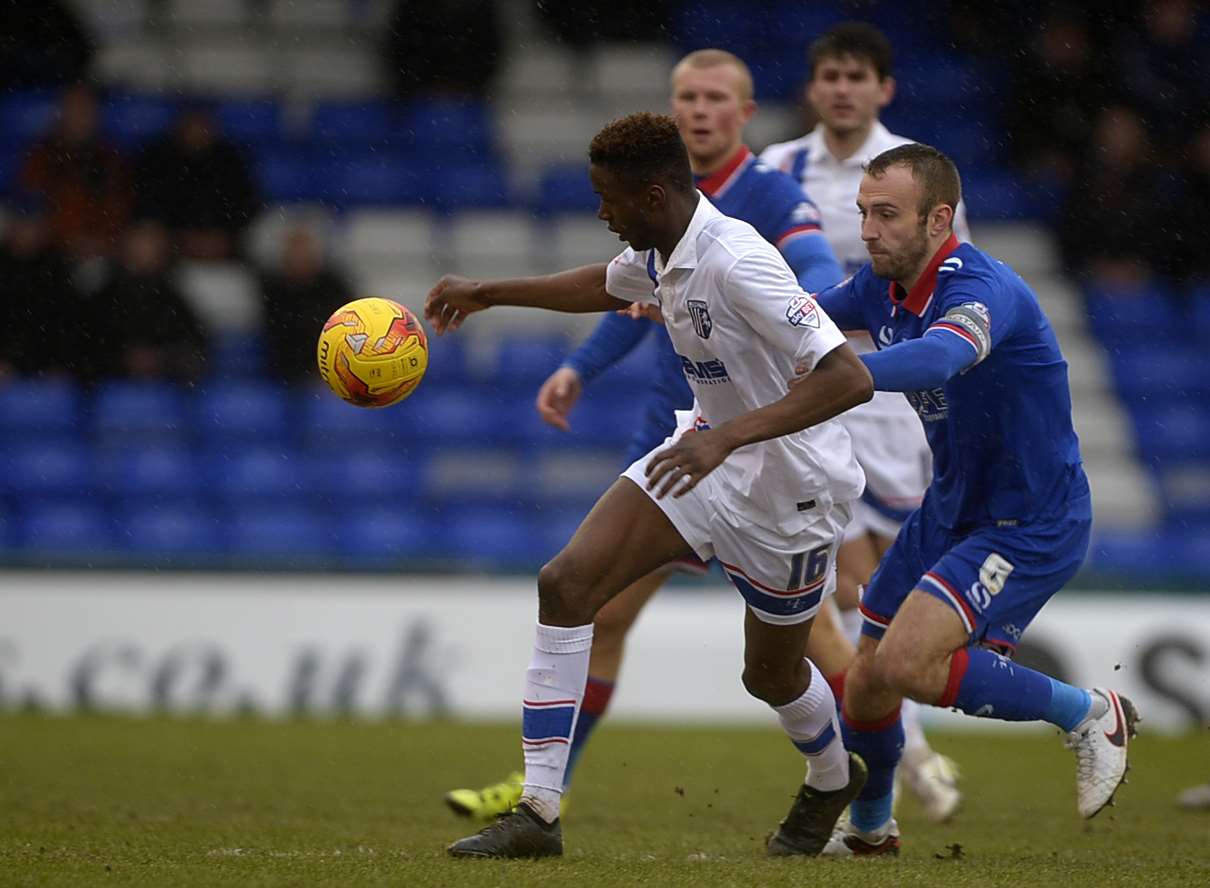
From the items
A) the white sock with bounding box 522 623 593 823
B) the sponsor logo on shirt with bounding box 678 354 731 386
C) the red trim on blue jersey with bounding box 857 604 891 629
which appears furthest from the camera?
the red trim on blue jersey with bounding box 857 604 891 629

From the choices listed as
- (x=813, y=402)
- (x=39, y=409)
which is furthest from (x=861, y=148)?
(x=39, y=409)

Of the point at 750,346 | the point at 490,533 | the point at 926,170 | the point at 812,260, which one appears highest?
the point at 926,170

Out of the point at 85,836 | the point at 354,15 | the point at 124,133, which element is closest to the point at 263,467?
the point at 124,133

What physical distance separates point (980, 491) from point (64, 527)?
8752mm

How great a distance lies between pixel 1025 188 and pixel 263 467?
7016mm

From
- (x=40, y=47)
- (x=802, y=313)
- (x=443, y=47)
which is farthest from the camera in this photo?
(x=443, y=47)

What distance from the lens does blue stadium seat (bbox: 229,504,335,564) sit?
41.2 feet

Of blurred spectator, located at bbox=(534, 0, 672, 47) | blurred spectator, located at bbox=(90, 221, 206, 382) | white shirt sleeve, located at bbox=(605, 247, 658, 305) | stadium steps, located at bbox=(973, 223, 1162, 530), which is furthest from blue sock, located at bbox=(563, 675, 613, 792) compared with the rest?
blurred spectator, located at bbox=(534, 0, 672, 47)

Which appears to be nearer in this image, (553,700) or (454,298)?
(553,700)

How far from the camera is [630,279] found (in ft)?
17.7

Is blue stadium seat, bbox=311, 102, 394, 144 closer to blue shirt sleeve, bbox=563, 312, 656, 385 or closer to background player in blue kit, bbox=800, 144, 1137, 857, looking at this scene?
blue shirt sleeve, bbox=563, 312, 656, 385

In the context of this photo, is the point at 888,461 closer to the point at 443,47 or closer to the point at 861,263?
the point at 861,263

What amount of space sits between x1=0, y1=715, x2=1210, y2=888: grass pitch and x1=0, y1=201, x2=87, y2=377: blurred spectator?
378 centimetres

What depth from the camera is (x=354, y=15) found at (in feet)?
53.2
